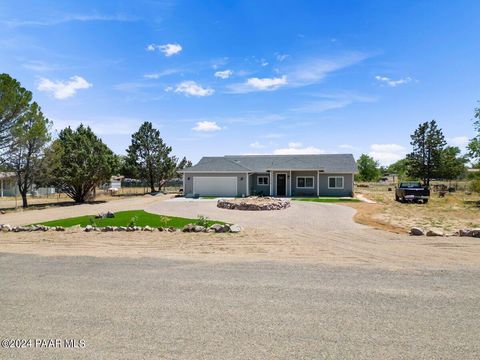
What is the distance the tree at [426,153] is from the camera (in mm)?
53844

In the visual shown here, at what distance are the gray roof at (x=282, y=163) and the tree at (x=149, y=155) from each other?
33.6 feet

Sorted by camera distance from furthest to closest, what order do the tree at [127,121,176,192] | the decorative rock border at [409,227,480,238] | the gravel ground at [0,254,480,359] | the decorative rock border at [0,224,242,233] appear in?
1. the tree at [127,121,176,192]
2. the decorative rock border at [0,224,242,233]
3. the decorative rock border at [409,227,480,238]
4. the gravel ground at [0,254,480,359]

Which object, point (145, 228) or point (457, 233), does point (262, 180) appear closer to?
point (145, 228)

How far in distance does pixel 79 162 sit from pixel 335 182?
79.7 feet

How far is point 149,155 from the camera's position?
44.6 meters

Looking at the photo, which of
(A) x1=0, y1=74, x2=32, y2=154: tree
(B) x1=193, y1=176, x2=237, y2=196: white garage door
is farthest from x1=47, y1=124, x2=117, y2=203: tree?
(B) x1=193, y1=176, x2=237, y2=196: white garage door

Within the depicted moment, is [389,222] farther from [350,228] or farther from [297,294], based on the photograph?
[297,294]

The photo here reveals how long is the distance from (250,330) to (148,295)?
6.80ft

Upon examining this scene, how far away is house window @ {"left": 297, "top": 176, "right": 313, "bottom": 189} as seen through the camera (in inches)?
1276

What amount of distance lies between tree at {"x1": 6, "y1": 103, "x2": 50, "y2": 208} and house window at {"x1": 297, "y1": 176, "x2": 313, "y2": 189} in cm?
2260

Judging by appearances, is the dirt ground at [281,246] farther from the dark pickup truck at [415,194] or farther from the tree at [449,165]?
the tree at [449,165]

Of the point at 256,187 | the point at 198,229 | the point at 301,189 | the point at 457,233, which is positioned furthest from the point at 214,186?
the point at 457,233

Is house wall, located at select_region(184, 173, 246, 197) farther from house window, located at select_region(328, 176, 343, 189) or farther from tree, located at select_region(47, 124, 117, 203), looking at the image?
house window, located at select_region(328, 176, 343, 189)

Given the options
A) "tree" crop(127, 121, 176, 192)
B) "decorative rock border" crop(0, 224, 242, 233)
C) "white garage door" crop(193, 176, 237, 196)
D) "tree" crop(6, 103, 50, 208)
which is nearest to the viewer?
"decorative rock border" crop(0, 224, 242, 233)
